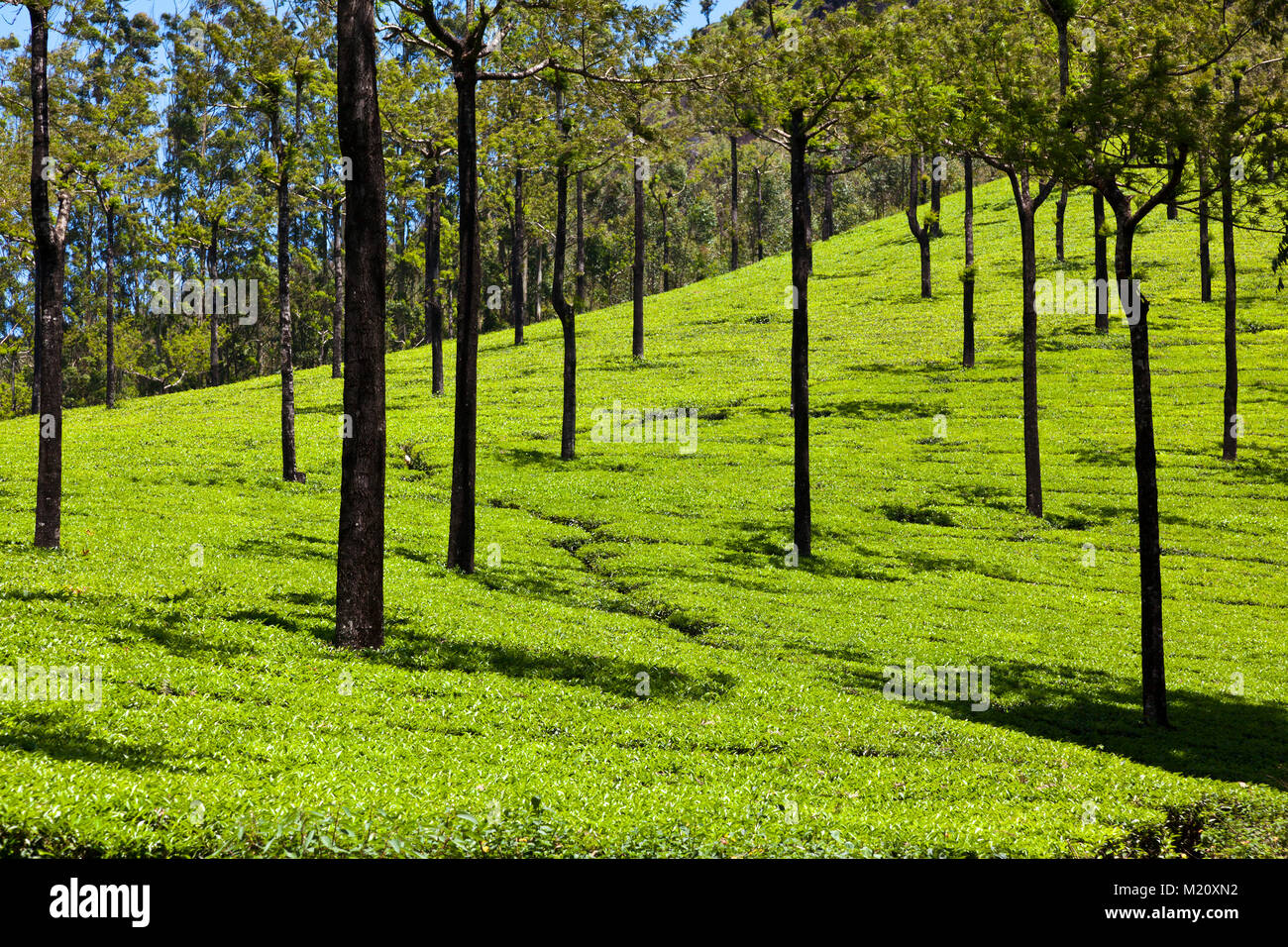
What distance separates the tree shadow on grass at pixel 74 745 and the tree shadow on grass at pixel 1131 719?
14376 millimetres

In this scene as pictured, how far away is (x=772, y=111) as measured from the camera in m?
31.2

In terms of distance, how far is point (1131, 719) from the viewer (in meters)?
18.8

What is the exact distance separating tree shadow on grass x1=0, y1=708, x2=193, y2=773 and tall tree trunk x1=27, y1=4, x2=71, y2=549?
1435 centimetres

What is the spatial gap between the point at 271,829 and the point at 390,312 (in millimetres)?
119603

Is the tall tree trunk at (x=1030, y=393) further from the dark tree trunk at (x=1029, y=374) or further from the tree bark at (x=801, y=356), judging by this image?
the tree bark at (x=801, y=356)

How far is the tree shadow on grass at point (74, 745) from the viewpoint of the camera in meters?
10.2

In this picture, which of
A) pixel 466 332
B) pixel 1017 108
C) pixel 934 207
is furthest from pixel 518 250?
pixel 1017 108

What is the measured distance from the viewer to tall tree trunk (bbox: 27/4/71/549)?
2200 centimetres

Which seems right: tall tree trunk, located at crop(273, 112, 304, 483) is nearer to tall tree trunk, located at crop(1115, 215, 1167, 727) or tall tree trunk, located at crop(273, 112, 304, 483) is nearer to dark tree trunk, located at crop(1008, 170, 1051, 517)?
dark tree trunk, located at crop(1008, 170, 1051, 517)

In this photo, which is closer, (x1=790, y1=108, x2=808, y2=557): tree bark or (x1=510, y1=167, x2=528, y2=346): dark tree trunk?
(x1=790, y1=108, x2=808, y2=557): tree bark

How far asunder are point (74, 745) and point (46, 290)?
17068 mm

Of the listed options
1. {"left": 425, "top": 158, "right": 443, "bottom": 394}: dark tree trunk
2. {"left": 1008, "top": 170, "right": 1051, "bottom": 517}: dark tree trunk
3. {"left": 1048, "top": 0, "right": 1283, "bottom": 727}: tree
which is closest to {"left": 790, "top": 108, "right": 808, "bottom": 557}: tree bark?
{"left": 1008, "top": 170, "right": 1051, "bottom": 517}: dark tree trunk
